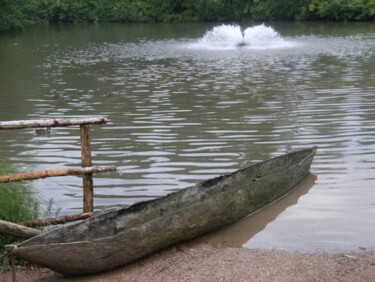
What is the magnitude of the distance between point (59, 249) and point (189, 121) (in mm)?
6431

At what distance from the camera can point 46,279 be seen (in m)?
5.38

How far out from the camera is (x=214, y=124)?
10.9 metres

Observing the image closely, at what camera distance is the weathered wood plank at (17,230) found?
5434mm

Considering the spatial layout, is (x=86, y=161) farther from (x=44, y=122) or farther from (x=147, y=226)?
(x=147, y=226)

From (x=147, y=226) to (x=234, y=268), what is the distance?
2.89ft

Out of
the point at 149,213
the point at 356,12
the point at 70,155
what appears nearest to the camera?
the point at 149,213

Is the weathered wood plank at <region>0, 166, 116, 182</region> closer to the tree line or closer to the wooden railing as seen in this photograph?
the wooden railing

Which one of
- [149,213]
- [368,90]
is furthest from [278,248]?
[368,90]

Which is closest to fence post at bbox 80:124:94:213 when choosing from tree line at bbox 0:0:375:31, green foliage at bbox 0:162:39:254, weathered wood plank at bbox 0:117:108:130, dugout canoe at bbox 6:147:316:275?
weathered wood plank at bbox 0:117:108:130

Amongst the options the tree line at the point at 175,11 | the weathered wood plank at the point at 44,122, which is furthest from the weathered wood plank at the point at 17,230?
the tree line at the point at 175,11

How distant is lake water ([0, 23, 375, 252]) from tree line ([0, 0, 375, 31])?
17.5 meters

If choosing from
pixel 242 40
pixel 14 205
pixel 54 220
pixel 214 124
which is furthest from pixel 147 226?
pixel 242 40

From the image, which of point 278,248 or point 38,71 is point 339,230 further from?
point 38,71

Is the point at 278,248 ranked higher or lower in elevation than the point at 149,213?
lower
